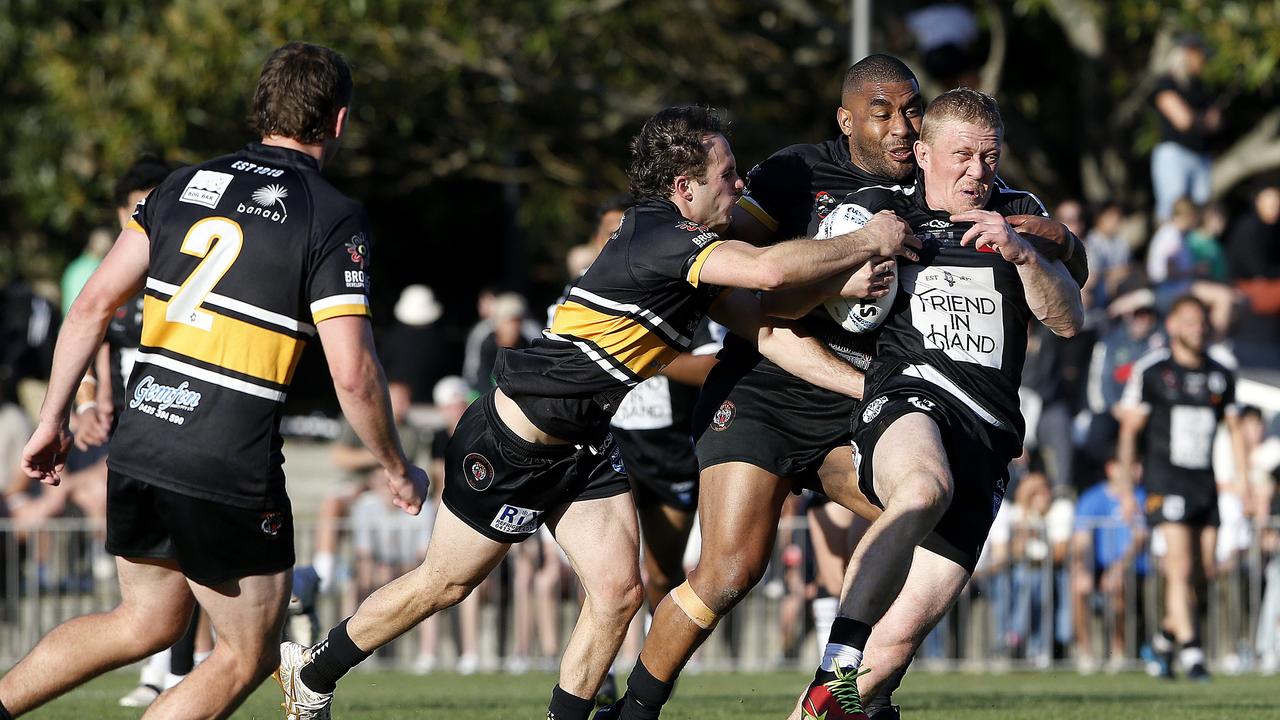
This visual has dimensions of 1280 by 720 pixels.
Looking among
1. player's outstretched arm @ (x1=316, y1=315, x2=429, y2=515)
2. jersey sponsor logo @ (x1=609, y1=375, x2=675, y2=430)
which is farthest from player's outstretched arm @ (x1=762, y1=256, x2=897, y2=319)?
jersey sponsor logo @ (x1=609, y1=375, x2=675, y2=430)

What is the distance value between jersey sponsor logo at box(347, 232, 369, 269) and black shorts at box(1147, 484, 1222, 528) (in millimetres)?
8019

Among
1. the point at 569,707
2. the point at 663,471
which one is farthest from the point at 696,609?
the point at 663,471

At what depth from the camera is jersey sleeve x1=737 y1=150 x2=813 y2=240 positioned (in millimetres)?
6941

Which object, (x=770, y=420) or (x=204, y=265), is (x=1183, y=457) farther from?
(x=204, y=265)

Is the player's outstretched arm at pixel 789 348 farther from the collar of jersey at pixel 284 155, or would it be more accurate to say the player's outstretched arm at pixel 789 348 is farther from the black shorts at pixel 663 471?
the black shorts at pixel 663 471

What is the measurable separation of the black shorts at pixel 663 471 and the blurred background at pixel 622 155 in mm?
4839

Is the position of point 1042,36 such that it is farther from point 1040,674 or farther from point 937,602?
point 937,602

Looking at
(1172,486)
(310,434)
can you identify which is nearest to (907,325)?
(1172,486)

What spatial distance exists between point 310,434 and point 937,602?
1511 cm

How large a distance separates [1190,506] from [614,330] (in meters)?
6.97

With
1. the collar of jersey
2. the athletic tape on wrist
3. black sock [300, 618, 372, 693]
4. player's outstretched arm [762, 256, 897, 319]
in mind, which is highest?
the collar of jersey

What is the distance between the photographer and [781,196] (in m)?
7.04

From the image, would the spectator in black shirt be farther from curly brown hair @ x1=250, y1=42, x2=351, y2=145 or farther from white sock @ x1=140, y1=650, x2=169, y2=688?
curly brown hair @ x1=250, y1=42, x2=351, y2=145

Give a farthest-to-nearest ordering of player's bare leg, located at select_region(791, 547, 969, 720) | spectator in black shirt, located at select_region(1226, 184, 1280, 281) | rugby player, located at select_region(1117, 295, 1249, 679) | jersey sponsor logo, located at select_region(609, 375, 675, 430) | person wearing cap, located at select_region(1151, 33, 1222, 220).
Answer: spectator in black shirt, located at select_region(1226, 184, 1280, 281), person wearing cap, located at select_region(1151, 33, 1222, 220), rugby player, located at select_region(1117, 295, 1249, 679), jersey sponsor logo, located at select_region(609, 375, 675, 430), player's bare leg, located at select_region(791, 547, 969, 720)
